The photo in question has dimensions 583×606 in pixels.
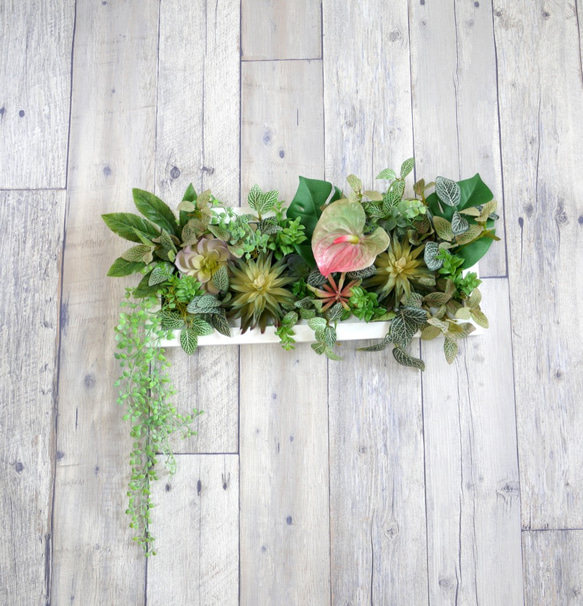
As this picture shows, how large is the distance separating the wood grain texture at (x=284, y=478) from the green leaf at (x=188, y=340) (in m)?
0.14

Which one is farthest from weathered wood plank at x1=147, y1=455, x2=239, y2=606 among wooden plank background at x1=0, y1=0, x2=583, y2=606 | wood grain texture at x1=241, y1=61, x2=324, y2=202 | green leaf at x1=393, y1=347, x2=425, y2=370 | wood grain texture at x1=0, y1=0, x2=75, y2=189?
wood grain texture at x1=0, y1=0, x2=75, y2=189

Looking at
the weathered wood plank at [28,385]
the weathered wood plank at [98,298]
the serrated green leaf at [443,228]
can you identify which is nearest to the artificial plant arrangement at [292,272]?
the serrated green leaf at [443,228]

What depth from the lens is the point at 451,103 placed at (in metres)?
1.26

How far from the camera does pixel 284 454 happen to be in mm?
1197

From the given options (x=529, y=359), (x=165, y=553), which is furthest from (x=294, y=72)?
(x=165, y=553)

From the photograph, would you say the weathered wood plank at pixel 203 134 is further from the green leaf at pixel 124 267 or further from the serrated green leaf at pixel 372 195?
the serrated green leaf at pixel 372 195

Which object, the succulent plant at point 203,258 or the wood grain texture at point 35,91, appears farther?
the wood grain texture at point 35,91

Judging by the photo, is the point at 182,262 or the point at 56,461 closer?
the point at 182,262

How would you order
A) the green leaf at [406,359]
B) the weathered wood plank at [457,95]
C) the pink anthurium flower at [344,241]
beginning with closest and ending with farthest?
the pink anthurium flower at [344,241]
the green leaf at [406,359]
the weathered wood plank at [457,95]

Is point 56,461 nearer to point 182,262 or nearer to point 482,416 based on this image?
point 182,262

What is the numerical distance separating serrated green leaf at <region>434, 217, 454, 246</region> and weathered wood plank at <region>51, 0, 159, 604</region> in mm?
671

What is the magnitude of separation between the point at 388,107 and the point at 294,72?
0.24 metres

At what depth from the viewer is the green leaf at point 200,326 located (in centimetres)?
110

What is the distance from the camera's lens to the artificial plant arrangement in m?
1.07
